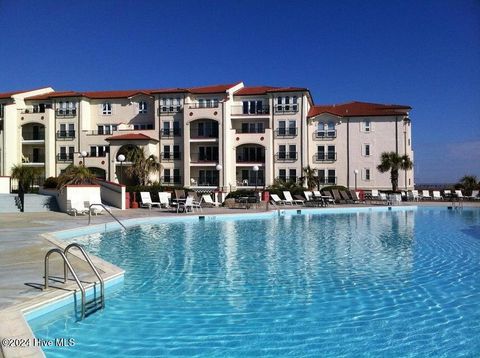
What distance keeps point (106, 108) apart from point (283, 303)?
43.8m

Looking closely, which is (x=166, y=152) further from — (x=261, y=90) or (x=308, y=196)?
(x=308, y=196)

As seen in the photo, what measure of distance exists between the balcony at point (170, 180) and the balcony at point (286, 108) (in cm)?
1206

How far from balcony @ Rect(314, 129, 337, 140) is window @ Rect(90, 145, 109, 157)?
71.2ft

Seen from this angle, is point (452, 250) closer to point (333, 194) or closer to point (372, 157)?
point (333, 194)

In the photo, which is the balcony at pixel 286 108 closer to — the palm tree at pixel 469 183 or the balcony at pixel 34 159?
the palm tree at pixel 469 183

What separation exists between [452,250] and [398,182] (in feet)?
107

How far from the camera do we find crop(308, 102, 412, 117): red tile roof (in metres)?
43.6

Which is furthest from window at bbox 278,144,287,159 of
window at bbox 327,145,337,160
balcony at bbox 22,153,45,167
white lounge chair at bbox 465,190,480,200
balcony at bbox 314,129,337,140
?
balcony at bbox 22,153,45,167

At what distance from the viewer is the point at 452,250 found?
1165 centimetres

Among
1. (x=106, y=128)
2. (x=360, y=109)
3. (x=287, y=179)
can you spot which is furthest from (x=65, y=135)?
(x=360, y=109)

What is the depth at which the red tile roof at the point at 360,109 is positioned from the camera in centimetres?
4356

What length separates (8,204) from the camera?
23.6 m

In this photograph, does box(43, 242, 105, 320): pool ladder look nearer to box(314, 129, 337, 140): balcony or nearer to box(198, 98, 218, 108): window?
box(198, 98, 218, 108): window

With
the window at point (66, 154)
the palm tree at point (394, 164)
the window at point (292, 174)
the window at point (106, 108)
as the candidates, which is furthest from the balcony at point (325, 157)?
the window at point (66, 154)
